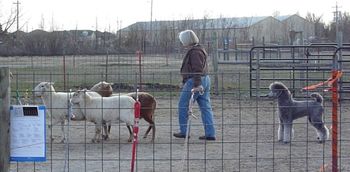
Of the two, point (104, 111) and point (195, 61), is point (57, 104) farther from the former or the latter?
point (195, 61)

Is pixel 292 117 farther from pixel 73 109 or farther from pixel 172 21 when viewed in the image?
pixel 172 21

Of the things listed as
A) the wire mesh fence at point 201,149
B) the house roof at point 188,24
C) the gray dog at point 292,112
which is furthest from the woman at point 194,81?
the house roof at point 188,24

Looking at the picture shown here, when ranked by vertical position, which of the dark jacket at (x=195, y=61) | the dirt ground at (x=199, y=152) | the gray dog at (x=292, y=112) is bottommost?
the dirt ground at (x=199, y=152)

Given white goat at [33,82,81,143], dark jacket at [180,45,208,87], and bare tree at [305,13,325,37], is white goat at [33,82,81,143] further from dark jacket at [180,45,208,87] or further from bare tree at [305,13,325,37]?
bare tree at [305,13,325,37]

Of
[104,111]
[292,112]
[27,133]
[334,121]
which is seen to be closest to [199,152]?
[104,111]

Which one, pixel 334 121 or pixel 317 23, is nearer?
pixel 334 121

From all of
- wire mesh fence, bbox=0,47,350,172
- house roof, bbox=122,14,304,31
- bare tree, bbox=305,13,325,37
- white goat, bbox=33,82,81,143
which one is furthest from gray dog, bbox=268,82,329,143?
bare tree, bbox=305,13,325,37

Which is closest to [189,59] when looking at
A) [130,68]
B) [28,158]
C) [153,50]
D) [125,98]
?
[125,98]

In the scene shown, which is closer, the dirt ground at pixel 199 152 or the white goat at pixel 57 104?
the dirt ground at pixel 199 152

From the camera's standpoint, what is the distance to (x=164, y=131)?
41.1ft

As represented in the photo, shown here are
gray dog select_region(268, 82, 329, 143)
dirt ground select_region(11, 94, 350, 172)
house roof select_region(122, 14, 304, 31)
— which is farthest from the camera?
house roof select_region(122, 14, 304, 31)

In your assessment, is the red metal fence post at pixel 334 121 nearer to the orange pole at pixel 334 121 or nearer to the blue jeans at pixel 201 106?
the orange pole at pixel 334 121

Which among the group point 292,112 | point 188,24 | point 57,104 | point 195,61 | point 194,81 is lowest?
point 292,112

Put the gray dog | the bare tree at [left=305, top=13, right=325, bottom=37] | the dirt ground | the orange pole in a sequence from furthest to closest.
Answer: the bare tree at [left=305, top=13, right=325, bottom=37], the gray dog, the dirt ground, the orange pole
